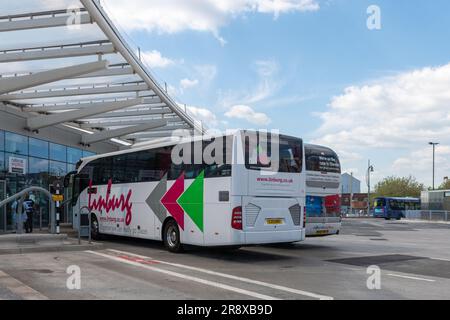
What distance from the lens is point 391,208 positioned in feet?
198

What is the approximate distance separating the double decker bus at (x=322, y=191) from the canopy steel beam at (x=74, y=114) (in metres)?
9.88

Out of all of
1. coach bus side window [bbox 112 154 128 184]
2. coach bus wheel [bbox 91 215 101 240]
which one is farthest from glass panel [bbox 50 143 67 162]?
coach bus side window [bbox 112 154 128 184]

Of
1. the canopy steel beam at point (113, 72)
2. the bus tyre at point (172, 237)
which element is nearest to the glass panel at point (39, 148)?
the canopy steel beam at point (113, 72)

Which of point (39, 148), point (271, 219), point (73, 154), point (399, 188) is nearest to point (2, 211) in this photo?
point (39, 148)

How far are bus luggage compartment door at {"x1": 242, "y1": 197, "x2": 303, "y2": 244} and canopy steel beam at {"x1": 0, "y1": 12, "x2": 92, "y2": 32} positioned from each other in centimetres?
717

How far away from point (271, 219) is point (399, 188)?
88.4 metres

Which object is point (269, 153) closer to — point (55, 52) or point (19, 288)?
point (19, 288)

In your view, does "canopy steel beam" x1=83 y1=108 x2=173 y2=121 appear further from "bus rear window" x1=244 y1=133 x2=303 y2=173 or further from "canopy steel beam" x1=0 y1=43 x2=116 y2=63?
"bus rear window" x1=244 y1=133 x2=303 y2=173

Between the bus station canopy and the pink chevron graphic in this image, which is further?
the bus station canopy

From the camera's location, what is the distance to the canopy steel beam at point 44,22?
14.4 metres

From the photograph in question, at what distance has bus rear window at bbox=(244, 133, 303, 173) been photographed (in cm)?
1291

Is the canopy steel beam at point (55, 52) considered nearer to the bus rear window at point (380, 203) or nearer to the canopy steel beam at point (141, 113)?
the canopy steel beam at point (141, 113)
